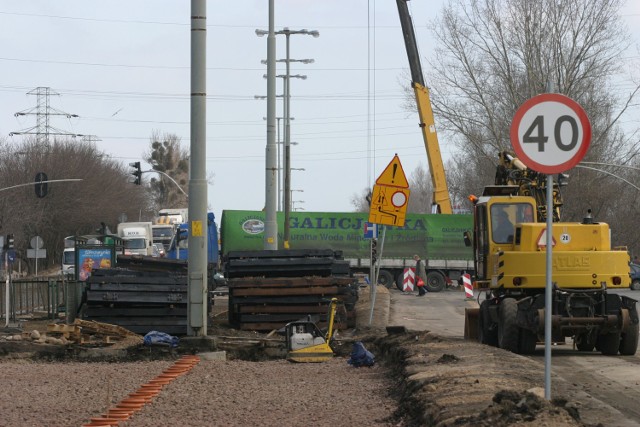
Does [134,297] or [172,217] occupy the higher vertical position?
[172,217]

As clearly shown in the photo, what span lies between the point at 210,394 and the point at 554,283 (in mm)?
7043

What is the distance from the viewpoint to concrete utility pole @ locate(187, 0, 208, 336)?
63.6 feet

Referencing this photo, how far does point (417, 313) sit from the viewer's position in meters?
35.7

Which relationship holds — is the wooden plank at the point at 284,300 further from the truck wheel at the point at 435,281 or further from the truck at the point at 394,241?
the truck wheel at the point at 435,281

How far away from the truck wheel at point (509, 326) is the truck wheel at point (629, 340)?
1.78 metres

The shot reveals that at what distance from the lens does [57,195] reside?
84.1 meters

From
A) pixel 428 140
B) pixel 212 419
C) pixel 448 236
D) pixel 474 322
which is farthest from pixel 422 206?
pixel 212 419

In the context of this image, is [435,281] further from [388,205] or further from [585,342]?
[585,342]

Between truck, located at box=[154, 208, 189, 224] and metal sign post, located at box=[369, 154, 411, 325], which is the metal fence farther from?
truck, located at box=[154, 208, 189, 224]

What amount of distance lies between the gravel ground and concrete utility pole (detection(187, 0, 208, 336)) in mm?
1404

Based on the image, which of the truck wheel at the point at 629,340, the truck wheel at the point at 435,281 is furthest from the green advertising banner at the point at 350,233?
the truck wheel at the point at 629,340

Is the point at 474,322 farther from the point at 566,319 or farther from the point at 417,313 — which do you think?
the point at 417,313

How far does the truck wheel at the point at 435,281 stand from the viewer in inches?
2261

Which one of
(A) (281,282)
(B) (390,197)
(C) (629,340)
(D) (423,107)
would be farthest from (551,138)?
(D) (423,107)
